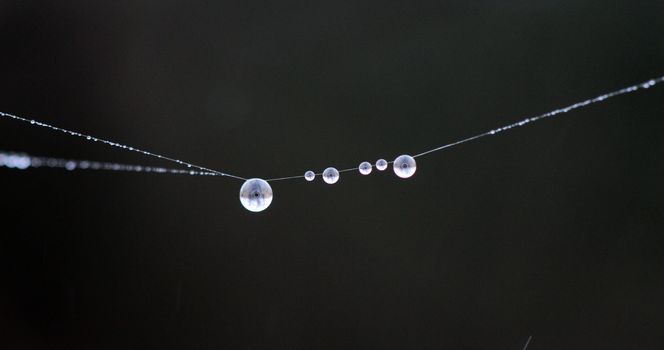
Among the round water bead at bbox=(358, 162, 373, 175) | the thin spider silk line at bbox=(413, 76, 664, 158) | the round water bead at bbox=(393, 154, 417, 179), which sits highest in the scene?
the thin spider silk line at bbox=(413, 76, 664, 158)

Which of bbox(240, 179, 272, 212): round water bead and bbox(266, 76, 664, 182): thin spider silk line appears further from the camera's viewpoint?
bbox(266, 76, 664, 182): thin spider silk line

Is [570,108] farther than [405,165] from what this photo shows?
Yes

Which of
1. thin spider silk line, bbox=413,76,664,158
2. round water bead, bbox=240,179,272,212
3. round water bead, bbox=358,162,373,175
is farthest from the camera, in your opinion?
thin spider silk line, bbox=413,76,664,158

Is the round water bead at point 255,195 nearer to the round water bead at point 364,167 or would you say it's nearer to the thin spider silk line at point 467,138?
the round water bead at point 364,167

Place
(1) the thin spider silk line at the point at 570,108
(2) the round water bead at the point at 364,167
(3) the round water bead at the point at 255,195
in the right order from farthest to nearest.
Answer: (1) the thin spider silk line at the point at 570,108, (2) the round water bead at the point at 364,167, (3) the round water bead at the point at 255,195

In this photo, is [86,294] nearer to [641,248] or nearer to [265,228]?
[265,228]

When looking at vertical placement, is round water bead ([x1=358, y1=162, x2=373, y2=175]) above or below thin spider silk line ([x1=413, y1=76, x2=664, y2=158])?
below

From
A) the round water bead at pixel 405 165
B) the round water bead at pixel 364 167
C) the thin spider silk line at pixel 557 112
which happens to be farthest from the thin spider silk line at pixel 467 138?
the round water bead at pixel 405 165

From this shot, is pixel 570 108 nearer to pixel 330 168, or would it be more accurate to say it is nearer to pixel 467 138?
pixel 467 138

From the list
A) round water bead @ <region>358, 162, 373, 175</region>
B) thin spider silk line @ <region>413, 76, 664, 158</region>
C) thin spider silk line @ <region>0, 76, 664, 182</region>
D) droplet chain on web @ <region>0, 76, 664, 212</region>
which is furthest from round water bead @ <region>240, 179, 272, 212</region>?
thin spider silk line @ <region>413, 76, 664, 158</region>

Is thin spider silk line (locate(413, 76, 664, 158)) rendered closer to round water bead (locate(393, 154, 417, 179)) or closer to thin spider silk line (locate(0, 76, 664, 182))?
thin spider silk line (locate(0, 76, 664, 182))

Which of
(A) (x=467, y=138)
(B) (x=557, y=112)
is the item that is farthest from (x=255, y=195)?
(B) (x=557, y=112)
